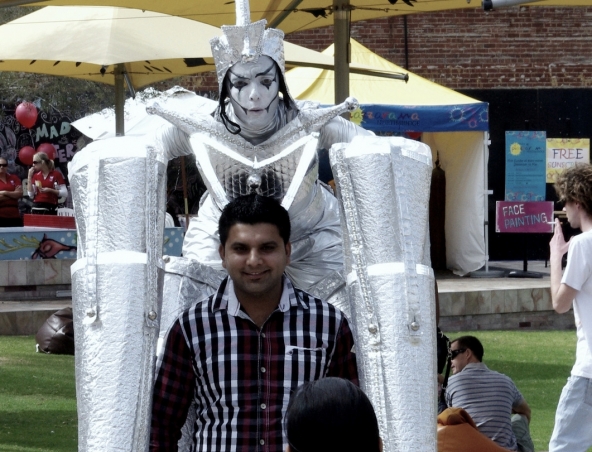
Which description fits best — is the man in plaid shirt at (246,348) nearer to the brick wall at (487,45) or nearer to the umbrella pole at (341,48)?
the umbrella pole at (341,48)

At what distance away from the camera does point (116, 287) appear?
9.61ft

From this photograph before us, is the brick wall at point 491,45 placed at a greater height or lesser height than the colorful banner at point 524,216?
greater

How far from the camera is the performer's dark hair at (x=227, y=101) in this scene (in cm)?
327

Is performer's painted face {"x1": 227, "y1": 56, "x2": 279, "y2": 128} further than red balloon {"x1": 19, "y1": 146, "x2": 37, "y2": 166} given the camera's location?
No

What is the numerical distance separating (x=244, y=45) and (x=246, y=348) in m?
0.98

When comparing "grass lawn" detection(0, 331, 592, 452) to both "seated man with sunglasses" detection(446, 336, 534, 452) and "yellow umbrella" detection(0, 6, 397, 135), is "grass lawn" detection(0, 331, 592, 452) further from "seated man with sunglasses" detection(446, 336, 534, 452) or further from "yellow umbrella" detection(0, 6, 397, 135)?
"yellow umbrella" detection(0, 6, 397, 135)

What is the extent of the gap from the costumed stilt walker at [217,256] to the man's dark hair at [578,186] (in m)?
1.73

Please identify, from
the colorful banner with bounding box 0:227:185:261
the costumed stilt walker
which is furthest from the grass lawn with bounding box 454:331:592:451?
the colorful banner with bounding box 0:227:185:261

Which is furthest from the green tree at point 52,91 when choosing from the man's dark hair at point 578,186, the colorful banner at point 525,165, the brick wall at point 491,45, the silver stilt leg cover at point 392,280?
the silver stilt leg cover at point 392,280

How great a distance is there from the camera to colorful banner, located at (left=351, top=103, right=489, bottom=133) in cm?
1234

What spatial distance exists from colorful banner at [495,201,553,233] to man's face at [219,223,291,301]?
1098 cm

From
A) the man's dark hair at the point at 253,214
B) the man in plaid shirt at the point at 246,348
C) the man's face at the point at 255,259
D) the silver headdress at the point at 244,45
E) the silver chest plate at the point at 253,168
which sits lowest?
the man in plaid shirt at the point at 246,348

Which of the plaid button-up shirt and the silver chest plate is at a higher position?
the silver chest plate

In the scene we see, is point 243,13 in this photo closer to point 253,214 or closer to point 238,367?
point 253,214
